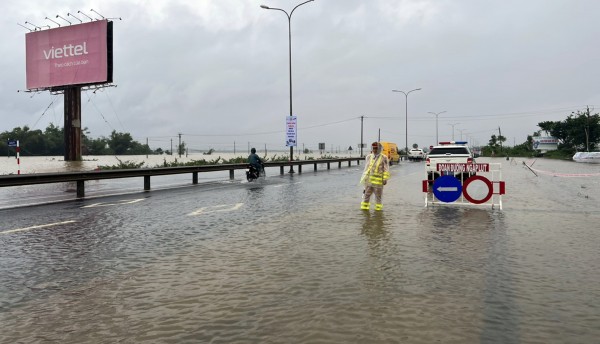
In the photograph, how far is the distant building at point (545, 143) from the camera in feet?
463

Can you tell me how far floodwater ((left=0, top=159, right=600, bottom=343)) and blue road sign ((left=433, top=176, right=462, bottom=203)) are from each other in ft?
7.76

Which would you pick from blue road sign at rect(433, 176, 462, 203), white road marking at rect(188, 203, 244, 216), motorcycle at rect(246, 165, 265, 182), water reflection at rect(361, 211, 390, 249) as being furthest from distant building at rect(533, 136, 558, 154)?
water reflection at rect(361, 211, 390, 249)

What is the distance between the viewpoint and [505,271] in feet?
20.2

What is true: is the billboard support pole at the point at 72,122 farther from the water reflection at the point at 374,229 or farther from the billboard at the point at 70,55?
the water reflection at the point at 374,229

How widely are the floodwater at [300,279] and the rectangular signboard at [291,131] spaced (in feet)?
87.5

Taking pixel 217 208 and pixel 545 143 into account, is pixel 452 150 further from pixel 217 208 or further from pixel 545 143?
pixel 545 143

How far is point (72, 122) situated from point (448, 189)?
172ft

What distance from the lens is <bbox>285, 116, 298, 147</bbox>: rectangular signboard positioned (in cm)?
3769

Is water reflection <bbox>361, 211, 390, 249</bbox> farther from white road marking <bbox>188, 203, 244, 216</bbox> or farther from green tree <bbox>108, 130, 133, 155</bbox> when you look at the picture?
green tree <bbox>108, 130, 133, 155</bbox>

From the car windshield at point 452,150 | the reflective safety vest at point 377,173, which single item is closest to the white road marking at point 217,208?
the reflective safety vest at point 377,173

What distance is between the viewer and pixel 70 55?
5303 cm

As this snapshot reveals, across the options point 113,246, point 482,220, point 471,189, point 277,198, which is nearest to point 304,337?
point 113,246

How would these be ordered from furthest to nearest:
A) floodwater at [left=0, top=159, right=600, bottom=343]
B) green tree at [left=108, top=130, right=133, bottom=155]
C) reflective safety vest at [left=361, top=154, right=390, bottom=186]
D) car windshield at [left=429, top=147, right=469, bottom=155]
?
green tree at [left=108, top=130, right=133, bottom=155] → car windshield at [left=429, top=147, right=469, bottom=155] → reflective safety vest at [left=361, top=154, right=390, bottom=186] → floodwater at [left=0, top=159, right=600, bottom=343]

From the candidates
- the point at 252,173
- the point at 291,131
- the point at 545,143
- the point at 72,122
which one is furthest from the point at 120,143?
the point at 545,143
